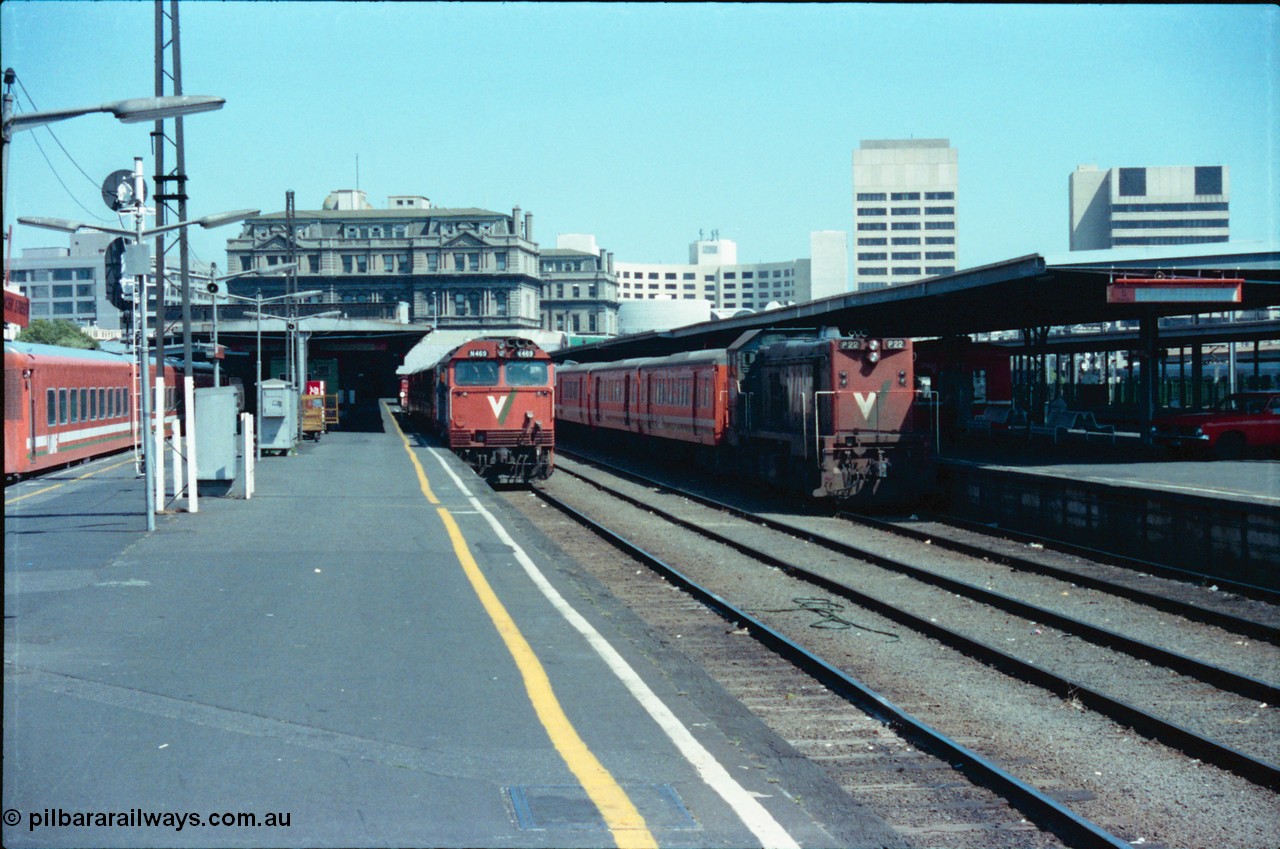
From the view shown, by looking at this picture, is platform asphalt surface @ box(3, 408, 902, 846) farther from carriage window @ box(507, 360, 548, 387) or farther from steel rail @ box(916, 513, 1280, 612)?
carriage window @ box(507, 360, 548, 387)

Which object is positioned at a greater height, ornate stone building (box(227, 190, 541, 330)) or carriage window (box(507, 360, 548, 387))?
ornate stone building (box(227, 190, 541, 330))

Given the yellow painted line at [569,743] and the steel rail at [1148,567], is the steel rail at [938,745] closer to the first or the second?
the yellow painted line at [569,743]

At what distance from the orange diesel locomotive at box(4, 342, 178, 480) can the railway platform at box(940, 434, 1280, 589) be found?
49.2ft

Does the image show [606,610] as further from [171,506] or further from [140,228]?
[140,228]

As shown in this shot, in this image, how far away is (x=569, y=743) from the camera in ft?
21.9

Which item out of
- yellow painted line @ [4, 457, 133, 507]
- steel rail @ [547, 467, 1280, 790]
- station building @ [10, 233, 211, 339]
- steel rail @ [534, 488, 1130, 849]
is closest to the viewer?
steel rail @ [534, 488, 1130, 849]

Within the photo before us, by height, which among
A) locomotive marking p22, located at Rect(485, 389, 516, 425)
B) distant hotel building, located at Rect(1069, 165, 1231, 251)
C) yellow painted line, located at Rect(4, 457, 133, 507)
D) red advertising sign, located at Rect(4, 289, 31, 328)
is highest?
distant hotel building, located at Rect(1069, 165, 1231, 251)

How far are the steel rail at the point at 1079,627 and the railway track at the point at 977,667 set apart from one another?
16 millimetres

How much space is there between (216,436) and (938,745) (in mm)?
14670

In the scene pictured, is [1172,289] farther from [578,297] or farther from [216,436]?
[578,297]

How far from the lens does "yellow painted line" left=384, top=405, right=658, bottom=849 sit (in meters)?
5.41

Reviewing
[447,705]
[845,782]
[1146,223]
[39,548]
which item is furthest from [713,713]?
[1146,223]

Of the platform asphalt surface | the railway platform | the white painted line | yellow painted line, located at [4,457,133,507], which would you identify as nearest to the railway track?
the white painted line

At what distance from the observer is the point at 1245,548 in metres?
15.5
